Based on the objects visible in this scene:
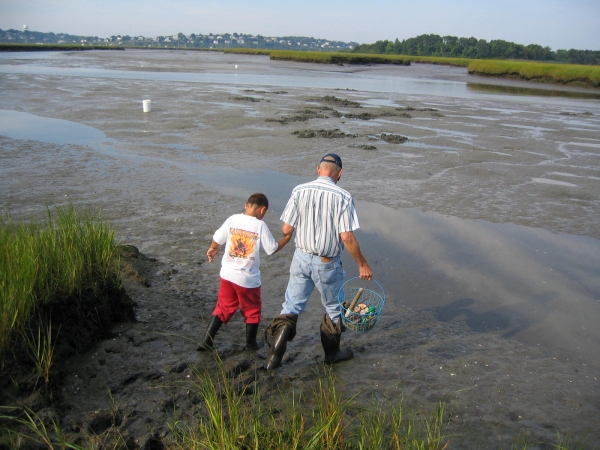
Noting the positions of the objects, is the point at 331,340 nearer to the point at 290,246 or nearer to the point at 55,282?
the point at 55,282

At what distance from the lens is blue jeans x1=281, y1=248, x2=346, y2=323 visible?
179 inches

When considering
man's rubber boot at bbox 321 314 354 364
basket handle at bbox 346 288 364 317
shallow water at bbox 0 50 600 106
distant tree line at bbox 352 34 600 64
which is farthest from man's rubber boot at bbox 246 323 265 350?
distant tree line at bbox 352 34 600 64

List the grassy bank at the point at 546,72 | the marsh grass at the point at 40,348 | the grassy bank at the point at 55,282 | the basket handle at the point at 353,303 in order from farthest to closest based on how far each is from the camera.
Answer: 1. the grassy bank at the point at 546,72
2. the basket handle at the point at 353,303
3. the grassy bank at the point at 55,282
4. the marsh grass at the point at 40,348

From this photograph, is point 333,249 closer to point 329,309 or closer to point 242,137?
point 329,309

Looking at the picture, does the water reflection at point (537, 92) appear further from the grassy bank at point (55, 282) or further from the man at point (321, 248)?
the grassy bank at point (55, 282)

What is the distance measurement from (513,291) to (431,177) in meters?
6.01

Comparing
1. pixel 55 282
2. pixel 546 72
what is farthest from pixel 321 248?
pixel 546 72

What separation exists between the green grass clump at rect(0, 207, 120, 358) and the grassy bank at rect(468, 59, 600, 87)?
5839 centimetres

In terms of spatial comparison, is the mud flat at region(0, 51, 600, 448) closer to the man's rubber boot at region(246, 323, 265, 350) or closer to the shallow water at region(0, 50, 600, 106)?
the man's rubber boot at region(246, 323, 265, 350)

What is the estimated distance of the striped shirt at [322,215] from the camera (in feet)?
14.5

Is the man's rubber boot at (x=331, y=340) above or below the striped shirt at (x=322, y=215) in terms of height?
below

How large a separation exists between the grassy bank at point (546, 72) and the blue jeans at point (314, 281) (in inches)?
2265

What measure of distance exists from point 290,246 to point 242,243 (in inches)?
127

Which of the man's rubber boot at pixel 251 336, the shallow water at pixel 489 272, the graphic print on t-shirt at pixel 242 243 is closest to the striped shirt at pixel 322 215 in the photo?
the graphic print on t-shirt at pixel 242 243
